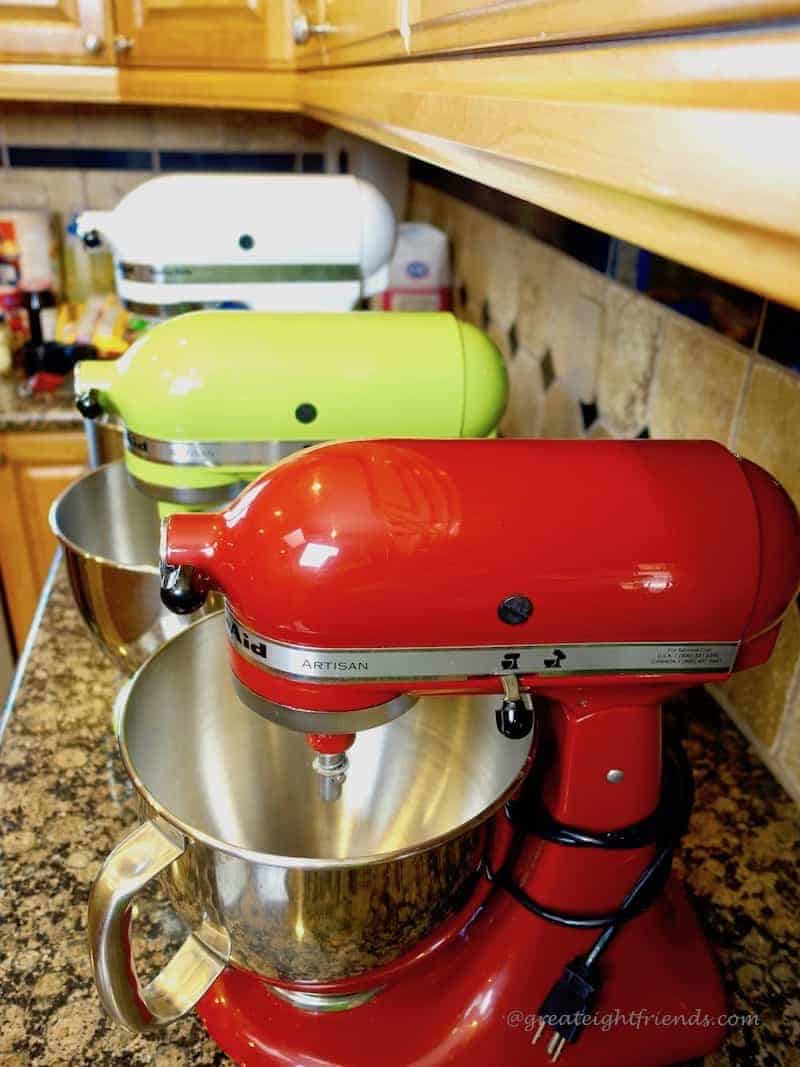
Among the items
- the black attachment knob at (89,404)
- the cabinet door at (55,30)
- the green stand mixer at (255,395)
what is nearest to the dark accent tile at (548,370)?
the green stand mixer at (255,395)

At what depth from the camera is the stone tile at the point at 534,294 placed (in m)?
1.13

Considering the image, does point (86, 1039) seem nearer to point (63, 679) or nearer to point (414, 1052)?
point (414, 1052)

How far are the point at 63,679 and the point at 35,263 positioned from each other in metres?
1.39

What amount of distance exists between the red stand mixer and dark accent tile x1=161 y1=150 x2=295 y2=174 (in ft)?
6.12

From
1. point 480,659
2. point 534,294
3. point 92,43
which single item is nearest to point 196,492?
point 480,659

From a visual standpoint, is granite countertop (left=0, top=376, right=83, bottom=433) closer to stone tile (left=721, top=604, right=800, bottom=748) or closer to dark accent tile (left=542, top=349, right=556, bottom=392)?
dark accent tile (left=542, top=349, right=556, bottom=392)

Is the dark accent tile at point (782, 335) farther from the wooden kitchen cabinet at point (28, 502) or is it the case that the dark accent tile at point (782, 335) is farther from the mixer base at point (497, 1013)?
the wooden kitchen cabinet at point (28, 502)

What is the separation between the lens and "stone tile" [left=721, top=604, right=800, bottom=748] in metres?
0.69

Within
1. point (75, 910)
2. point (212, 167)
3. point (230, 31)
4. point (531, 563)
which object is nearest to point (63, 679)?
point (75, 910)

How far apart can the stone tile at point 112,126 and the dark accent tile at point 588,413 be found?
151 centimetres

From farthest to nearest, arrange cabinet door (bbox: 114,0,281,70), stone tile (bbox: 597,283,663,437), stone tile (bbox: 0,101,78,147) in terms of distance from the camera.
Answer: stone tile (bbox: 0,101,78,147) < cabinet door (bbox: 114,0,281,70) < stone tile (bbox: 597,283,663,437)

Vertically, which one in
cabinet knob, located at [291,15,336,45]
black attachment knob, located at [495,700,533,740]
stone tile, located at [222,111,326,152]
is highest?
cabinet knob, located at [291,15,336,45]

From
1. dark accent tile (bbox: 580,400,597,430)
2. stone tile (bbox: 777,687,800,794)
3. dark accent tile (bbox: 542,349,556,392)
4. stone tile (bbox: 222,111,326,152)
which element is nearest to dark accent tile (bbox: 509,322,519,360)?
dark accent tile (bbox: 542,349,556,392)

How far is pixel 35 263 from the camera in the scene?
2008 mm
